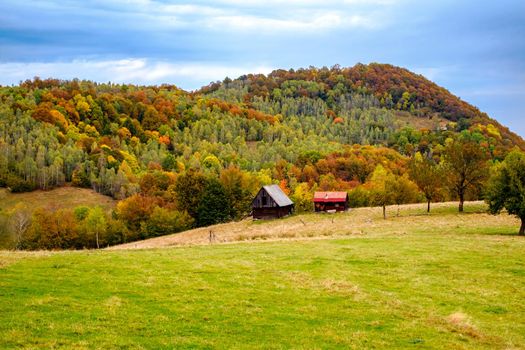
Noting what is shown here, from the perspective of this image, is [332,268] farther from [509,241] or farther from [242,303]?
[509,241]

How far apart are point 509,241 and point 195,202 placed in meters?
69.3

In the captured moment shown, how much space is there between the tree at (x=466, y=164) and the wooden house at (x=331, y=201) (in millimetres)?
19192

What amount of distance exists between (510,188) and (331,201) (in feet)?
126

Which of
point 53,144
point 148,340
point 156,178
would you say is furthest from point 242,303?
point 53,144

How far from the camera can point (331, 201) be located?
8344 cm

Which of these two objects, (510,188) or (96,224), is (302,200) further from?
(510,188)

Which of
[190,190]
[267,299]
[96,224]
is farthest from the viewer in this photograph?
[96,224]

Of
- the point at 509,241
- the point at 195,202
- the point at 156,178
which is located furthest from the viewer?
the point at 156,178

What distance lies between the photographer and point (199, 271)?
2819 cm

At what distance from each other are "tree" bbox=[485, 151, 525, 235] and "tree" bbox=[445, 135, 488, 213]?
19.6 m

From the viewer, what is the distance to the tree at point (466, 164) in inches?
2726

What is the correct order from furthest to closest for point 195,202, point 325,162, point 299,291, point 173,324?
point 325,162 → point 195,202 → point 299,291 → point 173,324

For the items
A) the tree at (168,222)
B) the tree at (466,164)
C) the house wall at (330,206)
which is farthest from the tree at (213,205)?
the tree at (466,164)

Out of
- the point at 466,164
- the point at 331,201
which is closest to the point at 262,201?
the point at 331,201
